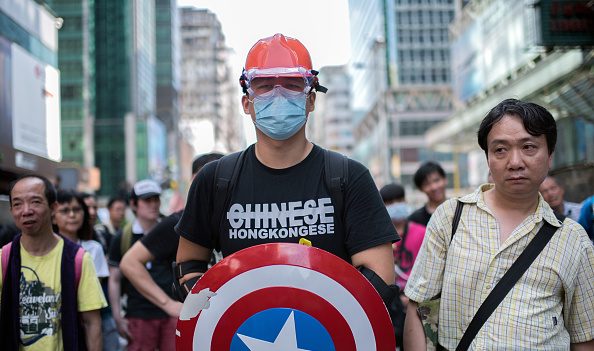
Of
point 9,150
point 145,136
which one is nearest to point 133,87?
point 145,136

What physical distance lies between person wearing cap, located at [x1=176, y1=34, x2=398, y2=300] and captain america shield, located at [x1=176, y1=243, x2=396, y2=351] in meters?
0.31

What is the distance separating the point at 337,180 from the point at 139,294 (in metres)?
3.81

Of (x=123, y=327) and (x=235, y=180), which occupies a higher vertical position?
(x=235, y=180)

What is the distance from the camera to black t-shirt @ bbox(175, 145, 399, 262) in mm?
2521

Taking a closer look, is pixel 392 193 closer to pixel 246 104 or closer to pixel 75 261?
pixel 75 261

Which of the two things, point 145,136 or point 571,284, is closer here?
point 571,284

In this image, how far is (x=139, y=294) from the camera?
5863mm

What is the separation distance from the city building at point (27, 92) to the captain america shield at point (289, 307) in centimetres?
2327

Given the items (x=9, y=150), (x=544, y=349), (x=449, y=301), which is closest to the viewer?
(x=544, y=349)

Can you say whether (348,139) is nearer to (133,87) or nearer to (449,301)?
(133,87)

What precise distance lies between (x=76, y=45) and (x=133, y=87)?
834 centimetres

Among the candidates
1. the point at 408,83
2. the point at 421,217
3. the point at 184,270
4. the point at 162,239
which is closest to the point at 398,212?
the point at 421,217

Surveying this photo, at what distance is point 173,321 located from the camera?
568 centimetres

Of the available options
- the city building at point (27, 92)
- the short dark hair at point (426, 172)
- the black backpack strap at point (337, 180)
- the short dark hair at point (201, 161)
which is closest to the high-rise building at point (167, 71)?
the city building at point (27, 92)
